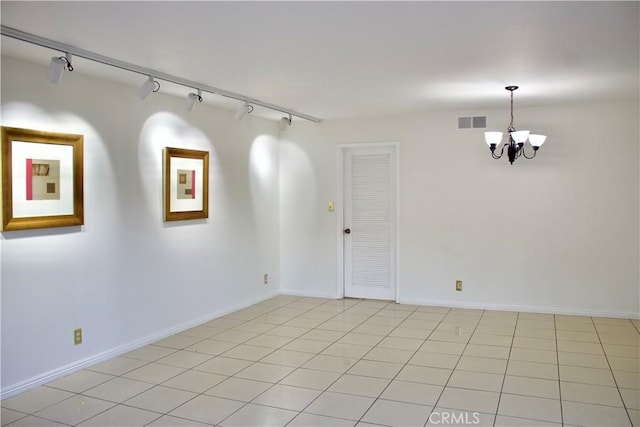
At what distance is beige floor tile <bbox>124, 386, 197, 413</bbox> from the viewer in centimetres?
336

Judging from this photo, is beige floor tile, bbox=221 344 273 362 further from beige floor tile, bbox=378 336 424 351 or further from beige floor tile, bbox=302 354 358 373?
beige floor tile, bbox=378 336 424 351

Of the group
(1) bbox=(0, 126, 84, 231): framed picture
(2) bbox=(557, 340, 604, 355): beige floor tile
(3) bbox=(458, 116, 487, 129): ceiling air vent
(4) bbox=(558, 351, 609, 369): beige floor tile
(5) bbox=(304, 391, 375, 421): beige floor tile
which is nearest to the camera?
(5) bbox=(304, 391, 375, 421): beige floor tile

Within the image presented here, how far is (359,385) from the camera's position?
3721mm

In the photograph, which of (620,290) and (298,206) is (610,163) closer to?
(620,290)

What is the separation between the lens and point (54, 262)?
3803 millimetres

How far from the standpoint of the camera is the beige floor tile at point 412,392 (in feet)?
11.3

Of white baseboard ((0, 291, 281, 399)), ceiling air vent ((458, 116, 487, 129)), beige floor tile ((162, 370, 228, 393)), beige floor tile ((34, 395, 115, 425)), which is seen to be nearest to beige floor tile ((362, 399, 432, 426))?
beige floor tile ((162, 370, 228, 393))

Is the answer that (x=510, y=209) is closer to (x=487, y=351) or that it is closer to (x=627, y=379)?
(x=487, y=351)

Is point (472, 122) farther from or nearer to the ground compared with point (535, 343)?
farther from the ground

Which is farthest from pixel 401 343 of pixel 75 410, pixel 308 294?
pixel 75 410

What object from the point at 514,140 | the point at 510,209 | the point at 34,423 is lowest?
the point at 34,423

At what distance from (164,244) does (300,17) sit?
2.84m

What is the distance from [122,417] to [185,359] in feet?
3.63

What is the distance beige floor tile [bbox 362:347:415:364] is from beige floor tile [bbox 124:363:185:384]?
1549mm
